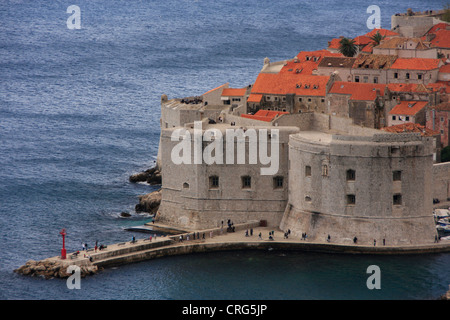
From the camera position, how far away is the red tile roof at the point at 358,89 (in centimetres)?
11219

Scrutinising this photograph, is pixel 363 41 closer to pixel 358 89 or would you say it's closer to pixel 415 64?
pixel 415 64

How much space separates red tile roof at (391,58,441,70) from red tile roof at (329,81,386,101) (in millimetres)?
5773

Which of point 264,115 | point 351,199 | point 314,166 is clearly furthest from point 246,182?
point 351,199

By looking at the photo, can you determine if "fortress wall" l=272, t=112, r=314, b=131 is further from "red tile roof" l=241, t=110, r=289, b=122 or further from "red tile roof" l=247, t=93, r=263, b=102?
"red tile roof" l=247, t=93, r=263, b=102

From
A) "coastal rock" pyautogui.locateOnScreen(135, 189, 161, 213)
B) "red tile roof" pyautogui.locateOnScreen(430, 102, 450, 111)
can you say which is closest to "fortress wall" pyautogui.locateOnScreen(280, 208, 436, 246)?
"coastal rock" pyautogui.locateOnScreen(135, 189, 161, 213)

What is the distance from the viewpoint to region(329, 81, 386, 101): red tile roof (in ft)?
368

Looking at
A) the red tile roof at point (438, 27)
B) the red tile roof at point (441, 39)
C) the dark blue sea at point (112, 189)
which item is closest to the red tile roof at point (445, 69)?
the red tile roof at point (441, 39)

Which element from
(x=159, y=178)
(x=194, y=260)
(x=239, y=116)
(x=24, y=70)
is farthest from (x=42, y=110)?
(x=194, y=260)

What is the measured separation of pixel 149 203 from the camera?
358 feet

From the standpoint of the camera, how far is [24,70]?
190 metres

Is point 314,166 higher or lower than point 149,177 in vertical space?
higher

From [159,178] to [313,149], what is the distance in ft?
90.4

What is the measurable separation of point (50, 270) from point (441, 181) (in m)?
35.2
